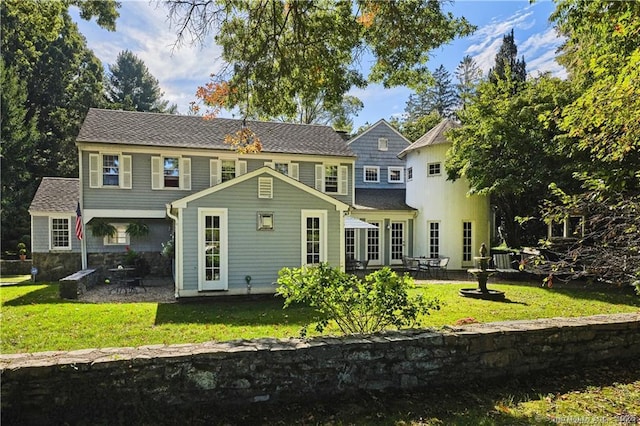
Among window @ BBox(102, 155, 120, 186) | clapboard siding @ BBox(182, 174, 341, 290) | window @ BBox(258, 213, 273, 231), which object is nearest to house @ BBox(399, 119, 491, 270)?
clapboard siding @ BBox(182, 174, 341, 290)

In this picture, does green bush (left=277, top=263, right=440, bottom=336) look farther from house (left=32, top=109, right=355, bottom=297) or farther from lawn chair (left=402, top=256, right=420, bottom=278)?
lawn chair (left=402, top=256, right=420, bottom=278)

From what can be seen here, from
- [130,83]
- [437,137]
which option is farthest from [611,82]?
[130,83]

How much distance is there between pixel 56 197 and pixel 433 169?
1843 cm

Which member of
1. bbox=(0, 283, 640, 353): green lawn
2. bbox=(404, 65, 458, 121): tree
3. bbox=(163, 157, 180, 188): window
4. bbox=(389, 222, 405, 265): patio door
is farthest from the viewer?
bbox=(404, 65, 458, 121): tree

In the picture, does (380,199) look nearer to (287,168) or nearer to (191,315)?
(287,168)

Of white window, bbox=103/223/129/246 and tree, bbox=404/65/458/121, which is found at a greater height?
tree, bbox=404/65/458/121

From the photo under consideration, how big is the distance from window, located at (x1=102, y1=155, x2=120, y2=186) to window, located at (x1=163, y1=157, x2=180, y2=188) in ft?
6.00

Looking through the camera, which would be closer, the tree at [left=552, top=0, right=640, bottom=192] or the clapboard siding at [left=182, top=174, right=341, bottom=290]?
the tree at [left=552, top=0, right=640, bottom=192]

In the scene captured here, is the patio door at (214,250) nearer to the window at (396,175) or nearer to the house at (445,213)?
the house at (445,213)

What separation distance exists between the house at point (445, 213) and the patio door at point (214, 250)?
10.8 metres

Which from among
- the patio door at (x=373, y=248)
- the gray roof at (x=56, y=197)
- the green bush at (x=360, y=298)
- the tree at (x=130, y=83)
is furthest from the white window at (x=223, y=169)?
the tree at (x=130, y=83)

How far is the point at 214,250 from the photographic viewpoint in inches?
425

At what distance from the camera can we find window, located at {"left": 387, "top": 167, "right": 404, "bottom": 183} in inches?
901

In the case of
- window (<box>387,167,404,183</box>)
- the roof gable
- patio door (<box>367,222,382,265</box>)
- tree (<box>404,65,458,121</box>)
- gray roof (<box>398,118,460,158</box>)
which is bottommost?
patio door (<box>367,222,382,265</box>)
